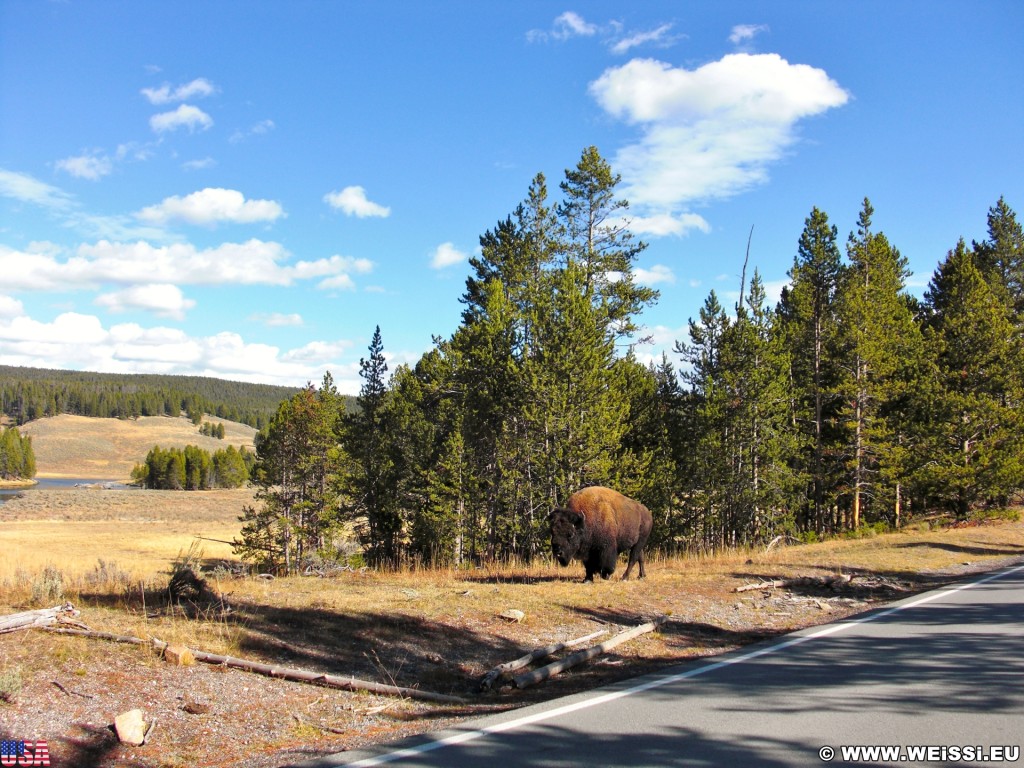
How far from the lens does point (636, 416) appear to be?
30.1m

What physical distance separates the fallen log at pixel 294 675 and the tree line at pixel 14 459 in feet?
548

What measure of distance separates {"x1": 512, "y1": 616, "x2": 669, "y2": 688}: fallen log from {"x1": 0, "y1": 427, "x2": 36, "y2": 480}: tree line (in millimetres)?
168765

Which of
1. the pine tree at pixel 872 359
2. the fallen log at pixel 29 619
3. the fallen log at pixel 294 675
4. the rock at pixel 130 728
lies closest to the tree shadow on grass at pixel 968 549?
the pine tree at pixel 872 359

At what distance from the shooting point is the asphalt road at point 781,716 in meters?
4.95

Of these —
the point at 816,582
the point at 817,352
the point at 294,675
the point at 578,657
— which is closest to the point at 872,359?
the point at 817,352

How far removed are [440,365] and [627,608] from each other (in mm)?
19326

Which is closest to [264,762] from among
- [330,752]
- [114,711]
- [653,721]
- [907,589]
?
[330,752]

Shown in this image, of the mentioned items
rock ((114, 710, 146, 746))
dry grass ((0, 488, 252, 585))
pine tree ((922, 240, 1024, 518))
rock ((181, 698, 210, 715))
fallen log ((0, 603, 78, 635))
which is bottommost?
dry grass ((0, 488, 252, 585))

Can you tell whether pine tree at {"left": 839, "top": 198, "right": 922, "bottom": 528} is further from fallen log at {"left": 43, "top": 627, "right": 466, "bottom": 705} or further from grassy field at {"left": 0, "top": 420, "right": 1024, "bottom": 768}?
Answer: fallen log at {"left": 43, "top": 627, "right": 466, "bottom": 705}

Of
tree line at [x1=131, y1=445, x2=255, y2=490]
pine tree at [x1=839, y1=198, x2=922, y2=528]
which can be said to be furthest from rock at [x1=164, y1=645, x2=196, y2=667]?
tree line at [x1=131, y1=445, x2=255, y2=490]

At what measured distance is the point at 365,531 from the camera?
1470 inches

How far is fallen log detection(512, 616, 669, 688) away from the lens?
7691 mm

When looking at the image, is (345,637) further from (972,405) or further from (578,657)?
(972,405)

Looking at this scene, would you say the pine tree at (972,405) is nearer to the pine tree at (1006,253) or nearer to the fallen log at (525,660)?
the pine tree at (1006,253)
